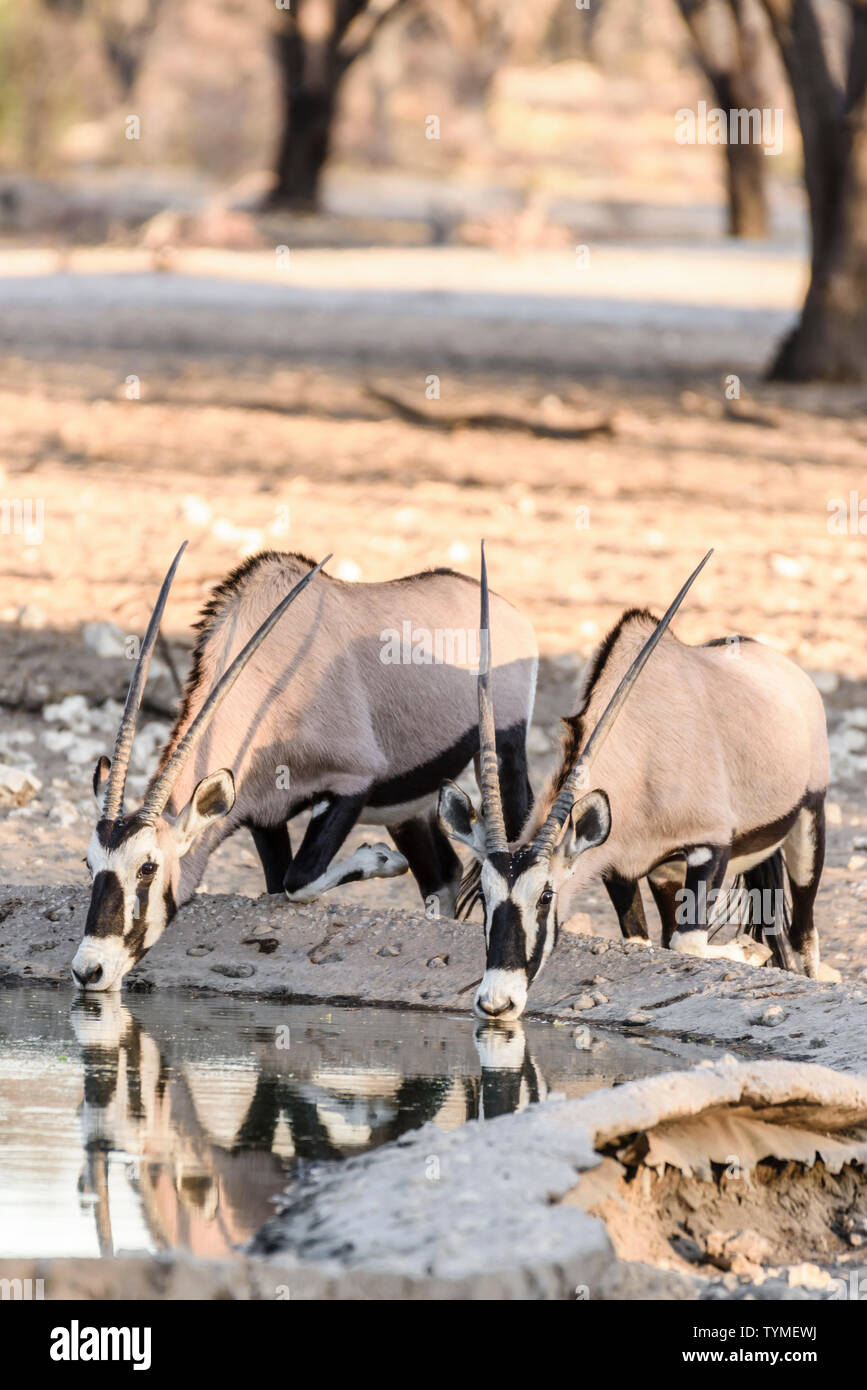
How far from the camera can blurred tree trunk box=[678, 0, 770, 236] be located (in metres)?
27.1

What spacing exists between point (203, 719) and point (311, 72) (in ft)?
93.3

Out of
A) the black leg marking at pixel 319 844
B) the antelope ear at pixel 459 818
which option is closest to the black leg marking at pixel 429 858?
the black leg marking at pixel 319 844

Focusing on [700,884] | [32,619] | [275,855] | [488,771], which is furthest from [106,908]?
[32,619]

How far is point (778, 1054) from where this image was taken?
Result: 5586 mm

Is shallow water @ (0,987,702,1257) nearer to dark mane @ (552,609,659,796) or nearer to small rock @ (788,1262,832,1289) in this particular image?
dark mane @ (552,609,659,796)

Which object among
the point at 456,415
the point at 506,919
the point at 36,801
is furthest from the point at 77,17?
the point at 506,919

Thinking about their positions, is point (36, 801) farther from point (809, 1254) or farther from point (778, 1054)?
point (809, 1254)

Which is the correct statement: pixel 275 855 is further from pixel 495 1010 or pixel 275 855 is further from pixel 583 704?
pixel 495 1010

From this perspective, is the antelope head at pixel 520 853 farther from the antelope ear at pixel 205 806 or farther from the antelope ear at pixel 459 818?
the antelope ear at pixel 205 806

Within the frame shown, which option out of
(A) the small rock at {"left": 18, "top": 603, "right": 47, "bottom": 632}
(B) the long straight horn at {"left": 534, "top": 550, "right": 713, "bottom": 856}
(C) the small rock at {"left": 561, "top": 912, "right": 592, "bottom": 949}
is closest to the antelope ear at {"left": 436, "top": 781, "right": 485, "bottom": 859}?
(B) the long straight horn at {"left": 534, "top": 550, "right": 713, "bottom": 856}

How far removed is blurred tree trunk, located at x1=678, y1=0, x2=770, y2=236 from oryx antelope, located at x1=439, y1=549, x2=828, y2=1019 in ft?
65.8

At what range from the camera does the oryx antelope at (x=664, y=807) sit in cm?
571

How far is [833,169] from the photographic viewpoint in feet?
55.4
